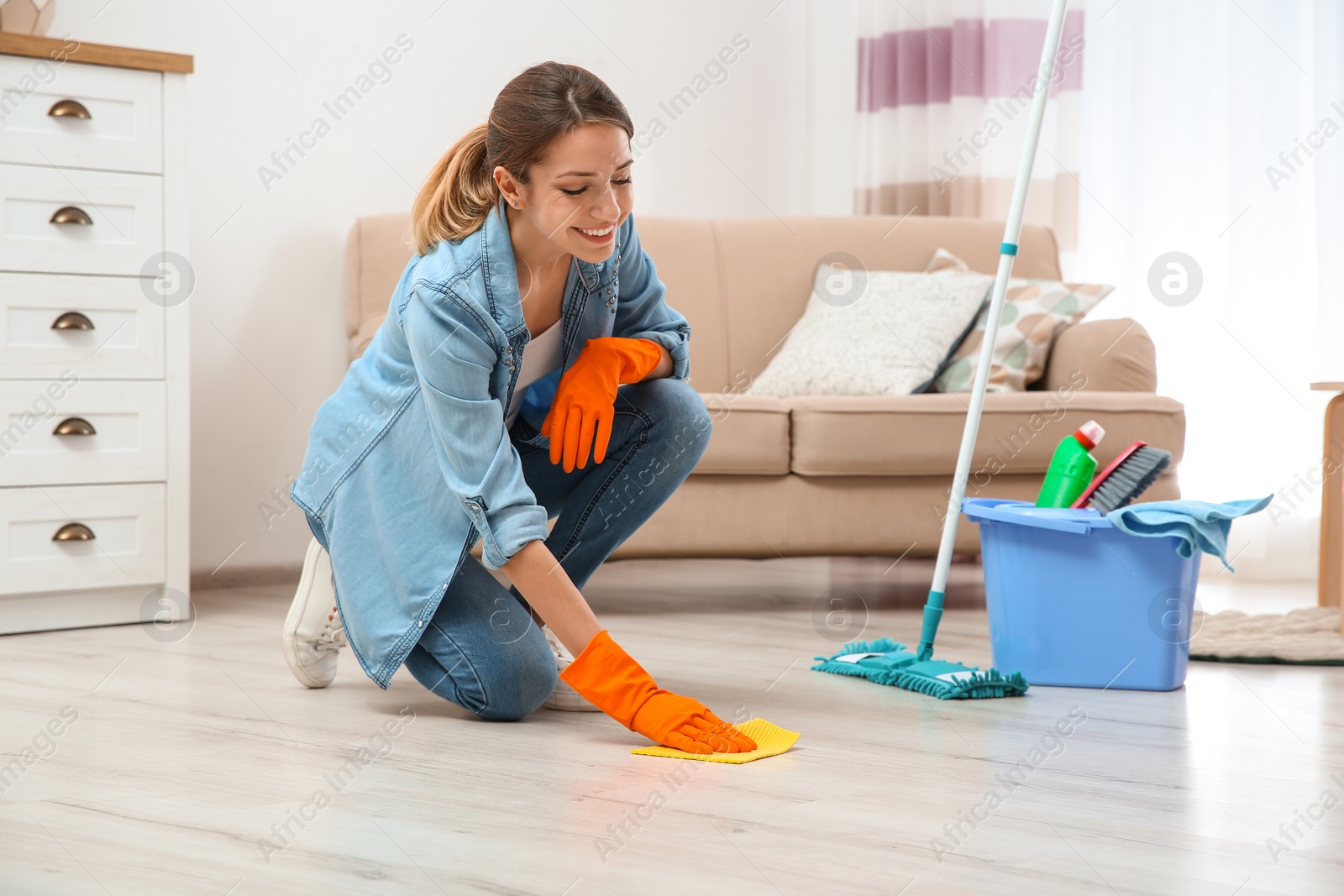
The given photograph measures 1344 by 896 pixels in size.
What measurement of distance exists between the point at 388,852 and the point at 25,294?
149 cm

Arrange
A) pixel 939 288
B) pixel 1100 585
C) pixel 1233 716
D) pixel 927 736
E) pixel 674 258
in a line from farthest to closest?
pixel 674 258, pixel 939 288, pixel 1100 585, pixel 1233 716, pixel 927 736

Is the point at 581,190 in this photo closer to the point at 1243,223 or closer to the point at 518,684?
the point at 518,684

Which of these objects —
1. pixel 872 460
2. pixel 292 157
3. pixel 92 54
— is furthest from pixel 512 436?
pixel 292 157

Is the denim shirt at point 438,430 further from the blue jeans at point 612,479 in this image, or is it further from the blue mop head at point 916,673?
the blue mop head at point 916,673

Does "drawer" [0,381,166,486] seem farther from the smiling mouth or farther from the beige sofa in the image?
the smiling mouth

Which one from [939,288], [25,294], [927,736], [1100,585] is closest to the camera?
[927,736]

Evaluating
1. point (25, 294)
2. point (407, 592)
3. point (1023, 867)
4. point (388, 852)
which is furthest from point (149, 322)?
point (1023, 867)

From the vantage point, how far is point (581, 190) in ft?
4.34

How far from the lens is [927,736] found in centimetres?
139

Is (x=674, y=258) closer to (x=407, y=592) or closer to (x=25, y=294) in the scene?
(x=25, y=294)

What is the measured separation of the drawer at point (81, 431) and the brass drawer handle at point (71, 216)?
0.25m

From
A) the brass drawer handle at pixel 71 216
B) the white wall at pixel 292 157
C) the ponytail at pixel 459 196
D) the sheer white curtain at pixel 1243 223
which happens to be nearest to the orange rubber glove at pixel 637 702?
the ponytail at pixel 459 196

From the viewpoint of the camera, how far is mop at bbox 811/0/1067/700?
161cm

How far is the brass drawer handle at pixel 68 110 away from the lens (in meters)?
2.10
